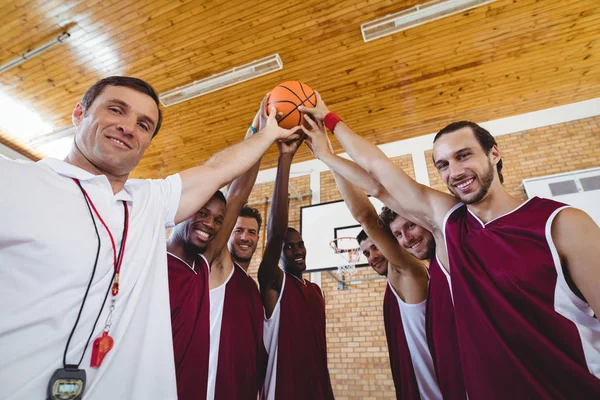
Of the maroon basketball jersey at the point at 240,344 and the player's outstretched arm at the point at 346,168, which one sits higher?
the player's outstretched arm at the point at 346,168

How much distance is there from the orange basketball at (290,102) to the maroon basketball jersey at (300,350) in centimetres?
140

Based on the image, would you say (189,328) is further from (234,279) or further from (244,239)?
(244,239)

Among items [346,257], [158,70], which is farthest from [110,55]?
[346,257]

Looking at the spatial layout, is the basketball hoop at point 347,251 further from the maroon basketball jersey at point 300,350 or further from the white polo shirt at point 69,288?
the white polo shirt at point 69,288

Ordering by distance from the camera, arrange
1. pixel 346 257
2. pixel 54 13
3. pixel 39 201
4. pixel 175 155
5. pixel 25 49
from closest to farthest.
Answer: pixel 39 201 → pixel 54 13 → pixel 25 49 → pixel 346 257 → pixel 175 155

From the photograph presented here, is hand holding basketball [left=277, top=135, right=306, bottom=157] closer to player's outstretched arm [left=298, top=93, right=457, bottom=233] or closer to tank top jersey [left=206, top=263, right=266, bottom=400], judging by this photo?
player's outstretched arm [left=298, top=93, right=457, bottom=233]

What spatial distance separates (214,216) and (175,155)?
5.66 metres

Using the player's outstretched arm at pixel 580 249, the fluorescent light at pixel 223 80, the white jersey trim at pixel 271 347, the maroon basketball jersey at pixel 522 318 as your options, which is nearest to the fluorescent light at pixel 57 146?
the fluorescent light at pixel 223 80

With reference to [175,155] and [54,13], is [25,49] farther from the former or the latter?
[175,155]

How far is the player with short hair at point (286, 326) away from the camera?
2439 millimetres

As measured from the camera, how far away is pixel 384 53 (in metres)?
5.16

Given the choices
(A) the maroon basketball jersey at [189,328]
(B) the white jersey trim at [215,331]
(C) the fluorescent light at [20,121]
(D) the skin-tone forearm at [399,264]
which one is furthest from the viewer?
(C) the fluorescent light at [20,121]

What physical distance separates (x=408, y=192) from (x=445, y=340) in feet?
2.82

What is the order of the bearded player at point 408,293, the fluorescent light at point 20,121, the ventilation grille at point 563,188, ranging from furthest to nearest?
the fluorescent light at point 20,121 < the ventilation grille at point 563,188 < the bearded player at point 408,293
